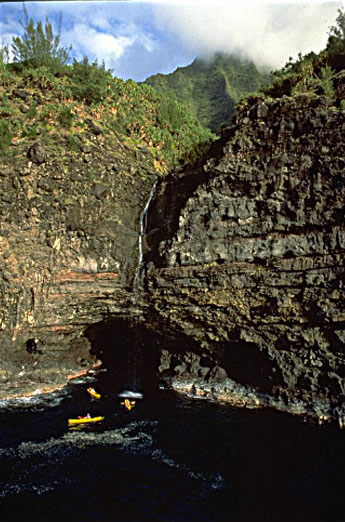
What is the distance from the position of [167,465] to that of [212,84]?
276ft

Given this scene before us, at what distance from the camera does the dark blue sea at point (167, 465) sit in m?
14.5

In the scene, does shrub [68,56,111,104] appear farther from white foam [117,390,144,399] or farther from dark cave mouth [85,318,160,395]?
white foam [117,390,144,399]

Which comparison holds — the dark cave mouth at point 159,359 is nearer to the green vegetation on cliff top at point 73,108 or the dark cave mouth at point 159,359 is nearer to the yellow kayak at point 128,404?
the yellow kayak at point 128,404

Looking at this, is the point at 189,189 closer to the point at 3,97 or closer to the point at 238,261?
the point at 238,261

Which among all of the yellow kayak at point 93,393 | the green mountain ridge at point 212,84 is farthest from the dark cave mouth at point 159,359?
the green mountain ridge at point 212,84

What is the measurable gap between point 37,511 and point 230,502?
7885 millimetres

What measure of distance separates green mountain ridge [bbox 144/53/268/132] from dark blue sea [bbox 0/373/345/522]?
60099 mm

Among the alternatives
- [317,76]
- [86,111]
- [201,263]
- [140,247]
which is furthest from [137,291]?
[317,76]

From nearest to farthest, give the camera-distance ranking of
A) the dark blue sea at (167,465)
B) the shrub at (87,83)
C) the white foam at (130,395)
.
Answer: the dark blue sea at (167,465)
the white foam at (130,395)
the shrub at (87,83)

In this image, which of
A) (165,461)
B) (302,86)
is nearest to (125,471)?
(165,461)

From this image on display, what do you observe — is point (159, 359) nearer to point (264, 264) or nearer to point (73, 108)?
point (264, 264)

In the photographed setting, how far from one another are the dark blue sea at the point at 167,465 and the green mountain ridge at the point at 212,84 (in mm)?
60099

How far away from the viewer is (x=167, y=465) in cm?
1778

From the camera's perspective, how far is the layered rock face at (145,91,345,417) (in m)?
22.7
